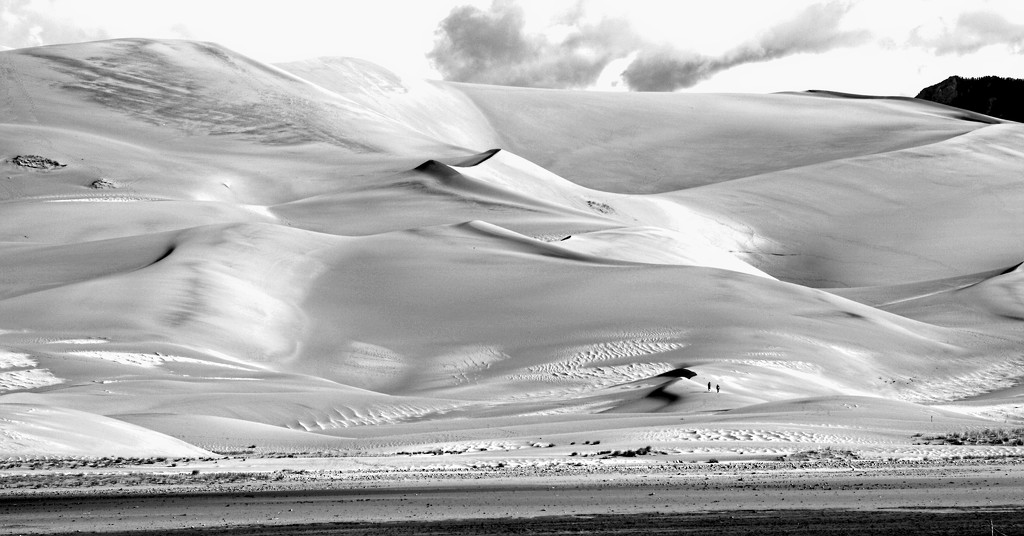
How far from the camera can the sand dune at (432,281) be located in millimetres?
31047

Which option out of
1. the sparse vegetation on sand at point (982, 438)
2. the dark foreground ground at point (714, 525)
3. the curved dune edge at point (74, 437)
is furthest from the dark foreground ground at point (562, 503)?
the sparse vegetation on sand at point (982, 438)

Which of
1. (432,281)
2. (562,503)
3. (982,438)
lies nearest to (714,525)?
(562,503)

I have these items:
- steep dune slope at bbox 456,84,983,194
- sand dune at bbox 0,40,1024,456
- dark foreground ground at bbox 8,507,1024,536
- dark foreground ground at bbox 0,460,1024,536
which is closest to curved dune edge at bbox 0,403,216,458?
sand dune at bbox 0,40,1024,456

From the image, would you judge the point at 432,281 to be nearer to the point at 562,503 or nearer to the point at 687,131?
the point at 562,503

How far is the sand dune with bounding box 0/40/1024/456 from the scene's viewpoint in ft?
102

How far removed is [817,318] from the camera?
4566cm

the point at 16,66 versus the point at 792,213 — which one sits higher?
the point at 16,66

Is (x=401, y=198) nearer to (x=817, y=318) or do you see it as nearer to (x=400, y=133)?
(x=400, y=133)

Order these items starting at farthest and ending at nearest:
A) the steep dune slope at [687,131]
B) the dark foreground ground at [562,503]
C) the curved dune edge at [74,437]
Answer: the steep dune slope at [687,131]
the curved dune edge at [74,437]
the dark foreground ground at [562,503]

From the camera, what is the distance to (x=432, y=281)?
49.9 metres

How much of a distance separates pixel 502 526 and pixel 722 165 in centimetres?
10242

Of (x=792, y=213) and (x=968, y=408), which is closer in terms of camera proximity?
(x=968, y=408)

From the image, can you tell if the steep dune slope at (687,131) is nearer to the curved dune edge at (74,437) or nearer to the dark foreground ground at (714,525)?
the curved dune edge at (74,437)

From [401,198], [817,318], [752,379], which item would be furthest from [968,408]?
[401,198]
